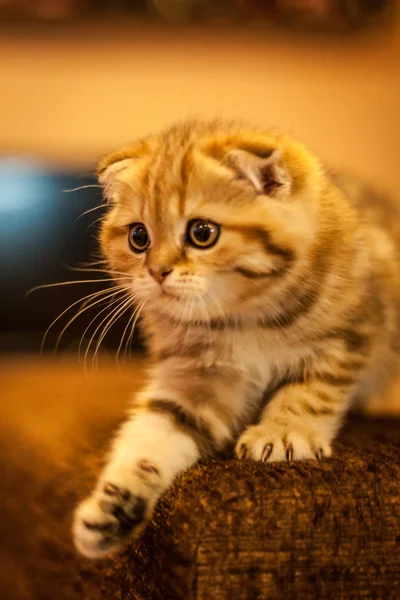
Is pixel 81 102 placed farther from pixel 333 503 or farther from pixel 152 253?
pixel 333 503

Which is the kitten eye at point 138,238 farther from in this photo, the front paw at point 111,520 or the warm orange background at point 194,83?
the warm orange background at point 194,83

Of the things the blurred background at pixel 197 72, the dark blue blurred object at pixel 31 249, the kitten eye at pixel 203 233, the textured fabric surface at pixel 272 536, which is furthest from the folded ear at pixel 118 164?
the blurred background at pixel 197 72

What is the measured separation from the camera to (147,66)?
1.90 metres

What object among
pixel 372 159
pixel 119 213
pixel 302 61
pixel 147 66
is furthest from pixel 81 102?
pixel 119 213

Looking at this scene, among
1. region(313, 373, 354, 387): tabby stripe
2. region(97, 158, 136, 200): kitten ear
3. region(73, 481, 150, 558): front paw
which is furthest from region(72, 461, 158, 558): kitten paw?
region(97, 158, 136, 200): kitten ear

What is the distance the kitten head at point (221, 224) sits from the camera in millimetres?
662

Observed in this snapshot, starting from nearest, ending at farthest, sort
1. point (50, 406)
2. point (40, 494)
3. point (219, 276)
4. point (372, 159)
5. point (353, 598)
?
point (353, 598) < point (219, 276) < point (40, 494) < point (50, 406) < point (372, 159)

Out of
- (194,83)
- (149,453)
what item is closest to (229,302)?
(149,453)

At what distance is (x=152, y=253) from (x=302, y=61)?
1.41m

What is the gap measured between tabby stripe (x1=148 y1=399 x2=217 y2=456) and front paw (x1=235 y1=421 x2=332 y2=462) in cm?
4

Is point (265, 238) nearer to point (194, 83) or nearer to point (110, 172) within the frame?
point (110, 172)

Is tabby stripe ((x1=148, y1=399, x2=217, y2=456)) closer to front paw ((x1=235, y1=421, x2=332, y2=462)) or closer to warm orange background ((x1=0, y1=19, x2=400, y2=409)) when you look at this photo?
front paw ((x1=235, y1=421, x2=332, y2=462))

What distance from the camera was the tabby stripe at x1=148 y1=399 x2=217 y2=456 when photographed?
0.71m

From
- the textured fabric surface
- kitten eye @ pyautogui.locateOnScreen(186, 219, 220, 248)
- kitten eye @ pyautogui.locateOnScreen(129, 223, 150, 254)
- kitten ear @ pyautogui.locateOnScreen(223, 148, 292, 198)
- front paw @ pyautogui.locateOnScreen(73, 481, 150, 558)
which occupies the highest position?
kitten ear @ pyautogui.locateOnScreen(223, 148, 292, 198)
